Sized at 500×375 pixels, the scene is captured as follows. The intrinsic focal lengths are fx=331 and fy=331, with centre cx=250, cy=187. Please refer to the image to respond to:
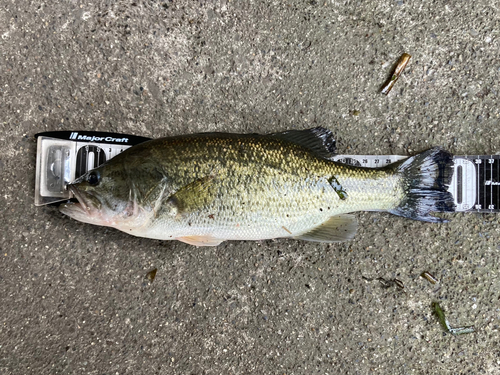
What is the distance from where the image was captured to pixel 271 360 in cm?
258

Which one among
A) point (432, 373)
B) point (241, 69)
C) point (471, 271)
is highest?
point (241, 69)

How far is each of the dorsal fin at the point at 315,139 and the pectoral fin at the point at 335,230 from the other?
47 cm

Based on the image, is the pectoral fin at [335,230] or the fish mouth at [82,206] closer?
the fish mouth at [82,206]

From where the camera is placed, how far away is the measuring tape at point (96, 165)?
8.21 ft

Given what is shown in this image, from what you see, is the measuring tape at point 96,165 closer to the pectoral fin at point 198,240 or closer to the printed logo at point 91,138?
the printed logo at point 91,138

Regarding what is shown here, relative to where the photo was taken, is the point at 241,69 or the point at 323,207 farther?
the point at 241,69

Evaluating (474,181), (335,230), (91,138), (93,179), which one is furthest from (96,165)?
(474,181)

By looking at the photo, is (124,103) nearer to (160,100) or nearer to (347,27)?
(160,100)

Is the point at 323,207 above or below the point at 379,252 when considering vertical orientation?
above

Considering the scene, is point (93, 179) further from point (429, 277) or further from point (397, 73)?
point (429, 277)

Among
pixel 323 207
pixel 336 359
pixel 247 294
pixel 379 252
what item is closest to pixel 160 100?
pixel 323 207

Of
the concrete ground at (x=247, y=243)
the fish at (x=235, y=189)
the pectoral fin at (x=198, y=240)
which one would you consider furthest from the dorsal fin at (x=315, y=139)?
the pectoral fin at (x=198, y=240)

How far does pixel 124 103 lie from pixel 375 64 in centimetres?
202

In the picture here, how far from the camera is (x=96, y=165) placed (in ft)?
8.25
